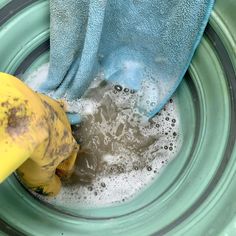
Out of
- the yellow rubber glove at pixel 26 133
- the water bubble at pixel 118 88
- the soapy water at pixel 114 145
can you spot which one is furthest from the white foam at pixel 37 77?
the yellow rubber glove at pixel 26 133

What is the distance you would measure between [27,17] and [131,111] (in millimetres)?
323

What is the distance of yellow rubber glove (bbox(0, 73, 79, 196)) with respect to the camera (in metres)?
0.57

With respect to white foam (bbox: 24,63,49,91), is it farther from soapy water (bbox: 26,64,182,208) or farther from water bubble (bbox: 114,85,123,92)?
water bubble (bbox: 114,85,123,92)

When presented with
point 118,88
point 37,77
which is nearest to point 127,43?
point 118,88

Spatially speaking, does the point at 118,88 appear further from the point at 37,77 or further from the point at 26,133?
the point at 26,133

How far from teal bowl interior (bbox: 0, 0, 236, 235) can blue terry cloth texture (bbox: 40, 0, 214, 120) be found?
38mm

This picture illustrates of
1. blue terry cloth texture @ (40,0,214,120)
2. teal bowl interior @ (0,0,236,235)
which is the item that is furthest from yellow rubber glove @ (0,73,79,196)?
blue terry cloth texture @ (40,0,214,120)

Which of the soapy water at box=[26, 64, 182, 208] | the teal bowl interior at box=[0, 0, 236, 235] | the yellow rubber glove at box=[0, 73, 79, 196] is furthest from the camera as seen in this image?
the soapy water at box=[26, 64, 182, 208]

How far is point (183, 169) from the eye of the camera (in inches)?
34.4

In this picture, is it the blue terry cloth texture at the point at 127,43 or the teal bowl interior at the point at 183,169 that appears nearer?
the teal bowl interior at the point at 183,169

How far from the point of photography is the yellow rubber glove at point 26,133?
57cm

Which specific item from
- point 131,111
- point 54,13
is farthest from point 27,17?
point 131,111

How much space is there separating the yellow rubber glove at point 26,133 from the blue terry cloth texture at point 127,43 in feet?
0.81

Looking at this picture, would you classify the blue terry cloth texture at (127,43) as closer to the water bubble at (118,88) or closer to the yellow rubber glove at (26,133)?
the water bubble at (118,88)
